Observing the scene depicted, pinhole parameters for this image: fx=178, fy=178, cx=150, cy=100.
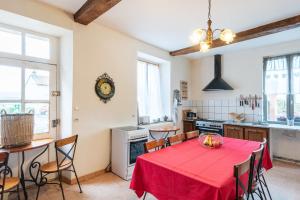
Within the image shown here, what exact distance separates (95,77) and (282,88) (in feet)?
13.4

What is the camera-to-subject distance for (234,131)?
4.10 m

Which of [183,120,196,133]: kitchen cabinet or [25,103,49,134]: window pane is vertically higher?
[25,103,49,134]: window pane

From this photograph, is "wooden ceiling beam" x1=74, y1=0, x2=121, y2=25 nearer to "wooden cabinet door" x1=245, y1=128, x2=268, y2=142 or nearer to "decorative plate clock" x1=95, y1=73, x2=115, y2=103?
"decorative plate clock" x1=95, y1=73, x2=115, y2=103

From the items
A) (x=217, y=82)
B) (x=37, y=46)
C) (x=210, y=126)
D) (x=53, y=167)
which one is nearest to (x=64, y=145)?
(x=53, y=167)

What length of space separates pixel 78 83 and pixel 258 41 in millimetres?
3867

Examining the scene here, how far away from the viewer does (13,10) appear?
2229 mm

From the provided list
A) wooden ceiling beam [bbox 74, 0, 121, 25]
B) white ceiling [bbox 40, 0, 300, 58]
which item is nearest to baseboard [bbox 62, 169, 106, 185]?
wooden ceiling beam [bbox 74, 0, 121, 25]

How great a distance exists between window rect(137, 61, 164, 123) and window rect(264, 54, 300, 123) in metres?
2.61

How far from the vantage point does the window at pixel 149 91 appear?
4344mm

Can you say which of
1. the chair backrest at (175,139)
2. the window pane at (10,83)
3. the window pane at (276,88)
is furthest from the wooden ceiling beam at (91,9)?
the window pane at (276,88)

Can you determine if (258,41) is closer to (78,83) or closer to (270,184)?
(270,184)

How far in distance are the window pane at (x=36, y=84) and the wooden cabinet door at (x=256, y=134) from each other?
4028mm

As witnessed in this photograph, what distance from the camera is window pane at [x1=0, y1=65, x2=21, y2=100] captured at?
2449mm

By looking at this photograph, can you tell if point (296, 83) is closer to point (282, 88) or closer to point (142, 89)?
point (282, 88)
